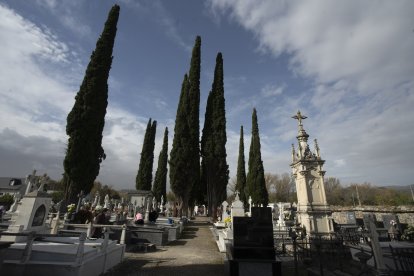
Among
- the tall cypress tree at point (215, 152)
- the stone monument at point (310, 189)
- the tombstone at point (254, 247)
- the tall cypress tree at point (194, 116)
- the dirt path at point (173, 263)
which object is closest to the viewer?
the tombstone at point (254, 247)

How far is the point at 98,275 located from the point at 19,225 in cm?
276

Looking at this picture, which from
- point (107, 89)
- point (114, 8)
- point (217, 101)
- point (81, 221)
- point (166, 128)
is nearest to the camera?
point (81, 221)

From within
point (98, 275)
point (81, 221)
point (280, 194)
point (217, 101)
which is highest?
point (217, 101)

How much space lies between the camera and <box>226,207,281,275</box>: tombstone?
551 cm

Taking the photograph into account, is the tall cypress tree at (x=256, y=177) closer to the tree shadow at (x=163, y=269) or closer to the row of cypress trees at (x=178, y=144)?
the row of cypress trees at (x=178, y=144)

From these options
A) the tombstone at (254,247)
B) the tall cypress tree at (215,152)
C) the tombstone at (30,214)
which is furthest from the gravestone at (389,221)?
the tombstone at (30,214)

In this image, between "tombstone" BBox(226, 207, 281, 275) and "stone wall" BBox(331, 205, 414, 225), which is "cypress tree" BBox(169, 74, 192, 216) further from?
"stone wall" BBox(331, 205, 414, 225)

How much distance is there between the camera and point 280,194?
56.5m

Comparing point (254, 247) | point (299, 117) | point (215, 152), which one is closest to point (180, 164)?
point (215, 152)

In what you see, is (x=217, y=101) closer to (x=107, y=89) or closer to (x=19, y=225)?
(x=107, y=89)

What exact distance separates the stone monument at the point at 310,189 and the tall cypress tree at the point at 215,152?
32.8 feet

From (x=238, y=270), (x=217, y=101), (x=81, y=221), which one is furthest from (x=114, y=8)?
(x=238, y=270)

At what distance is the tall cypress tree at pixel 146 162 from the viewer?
32188 millimetres

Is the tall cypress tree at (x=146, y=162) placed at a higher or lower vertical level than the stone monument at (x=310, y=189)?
higher
